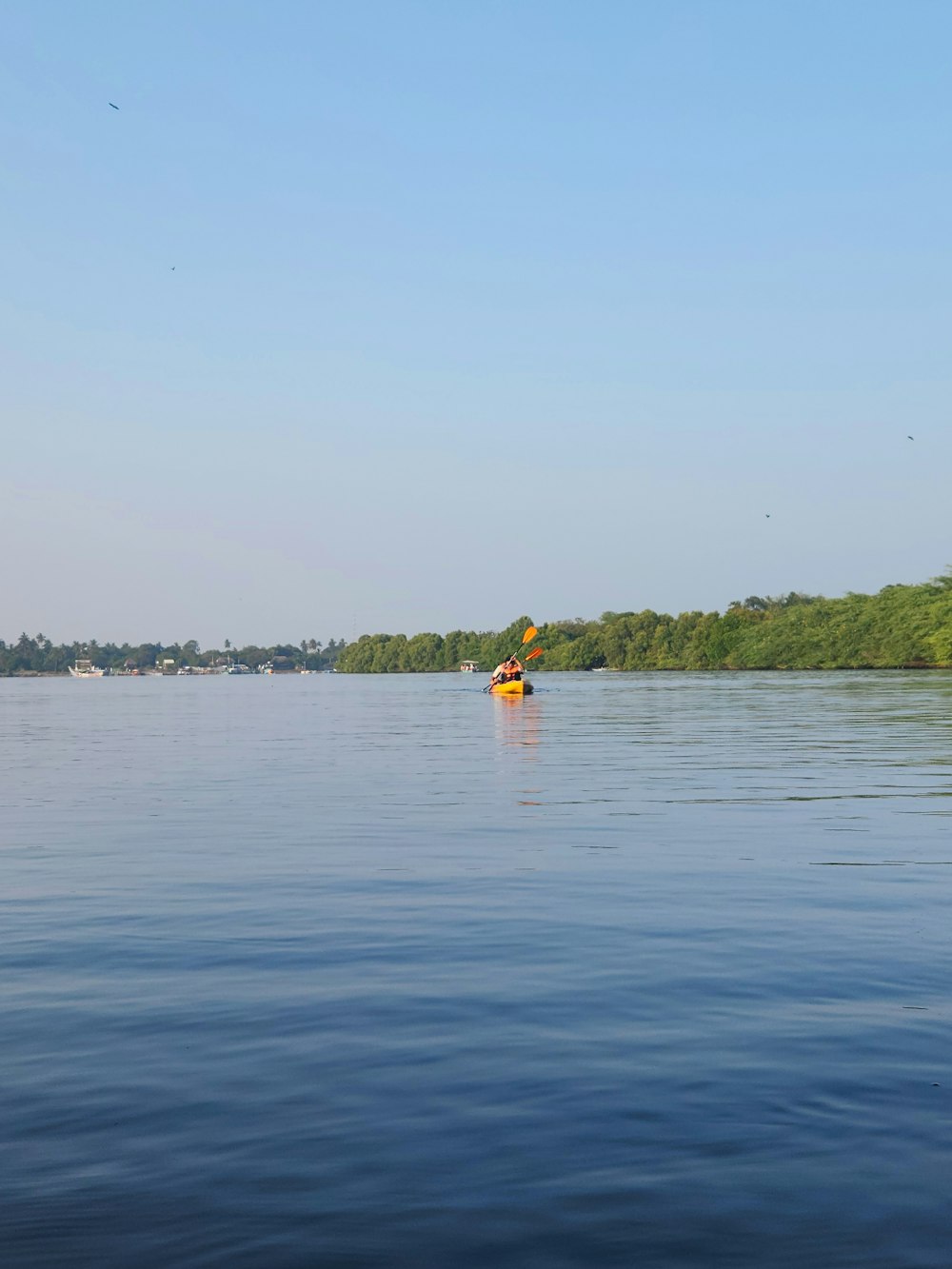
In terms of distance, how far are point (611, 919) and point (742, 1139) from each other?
7354 millimetres

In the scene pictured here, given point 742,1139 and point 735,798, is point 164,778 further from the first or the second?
point 742,1139

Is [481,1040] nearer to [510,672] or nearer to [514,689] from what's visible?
[514,689]

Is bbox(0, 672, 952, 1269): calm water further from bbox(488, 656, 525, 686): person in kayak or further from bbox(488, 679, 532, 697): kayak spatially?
bbox(488, 656, 525, 686): person in kayak

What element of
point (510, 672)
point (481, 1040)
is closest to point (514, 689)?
point (510, 672)

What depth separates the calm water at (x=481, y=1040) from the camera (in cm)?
664

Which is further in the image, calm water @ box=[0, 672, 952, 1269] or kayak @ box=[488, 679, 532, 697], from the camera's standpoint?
kayak @ box=[488, 679, 532, 697]

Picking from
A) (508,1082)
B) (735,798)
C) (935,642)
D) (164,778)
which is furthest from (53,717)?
(935,642)

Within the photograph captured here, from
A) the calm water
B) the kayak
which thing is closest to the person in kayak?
the kayak

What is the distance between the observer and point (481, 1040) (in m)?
9.98

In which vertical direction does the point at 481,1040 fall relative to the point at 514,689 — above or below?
below

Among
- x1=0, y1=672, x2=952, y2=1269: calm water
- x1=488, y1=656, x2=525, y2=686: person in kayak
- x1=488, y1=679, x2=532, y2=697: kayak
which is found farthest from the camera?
x1=488, y1=656, x2=525, y2=686: person in kayak

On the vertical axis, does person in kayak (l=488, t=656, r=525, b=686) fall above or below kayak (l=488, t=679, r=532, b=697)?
above

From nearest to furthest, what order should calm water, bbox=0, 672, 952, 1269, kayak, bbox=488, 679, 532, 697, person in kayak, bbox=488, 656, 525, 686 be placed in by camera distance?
calm water, bbox=0, 672, 952, 1269
kayak, bbox=488, 679, 532, 697
person in kayak, bbox=488, 656, 525, 686

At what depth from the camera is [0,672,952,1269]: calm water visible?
664 centimetres
